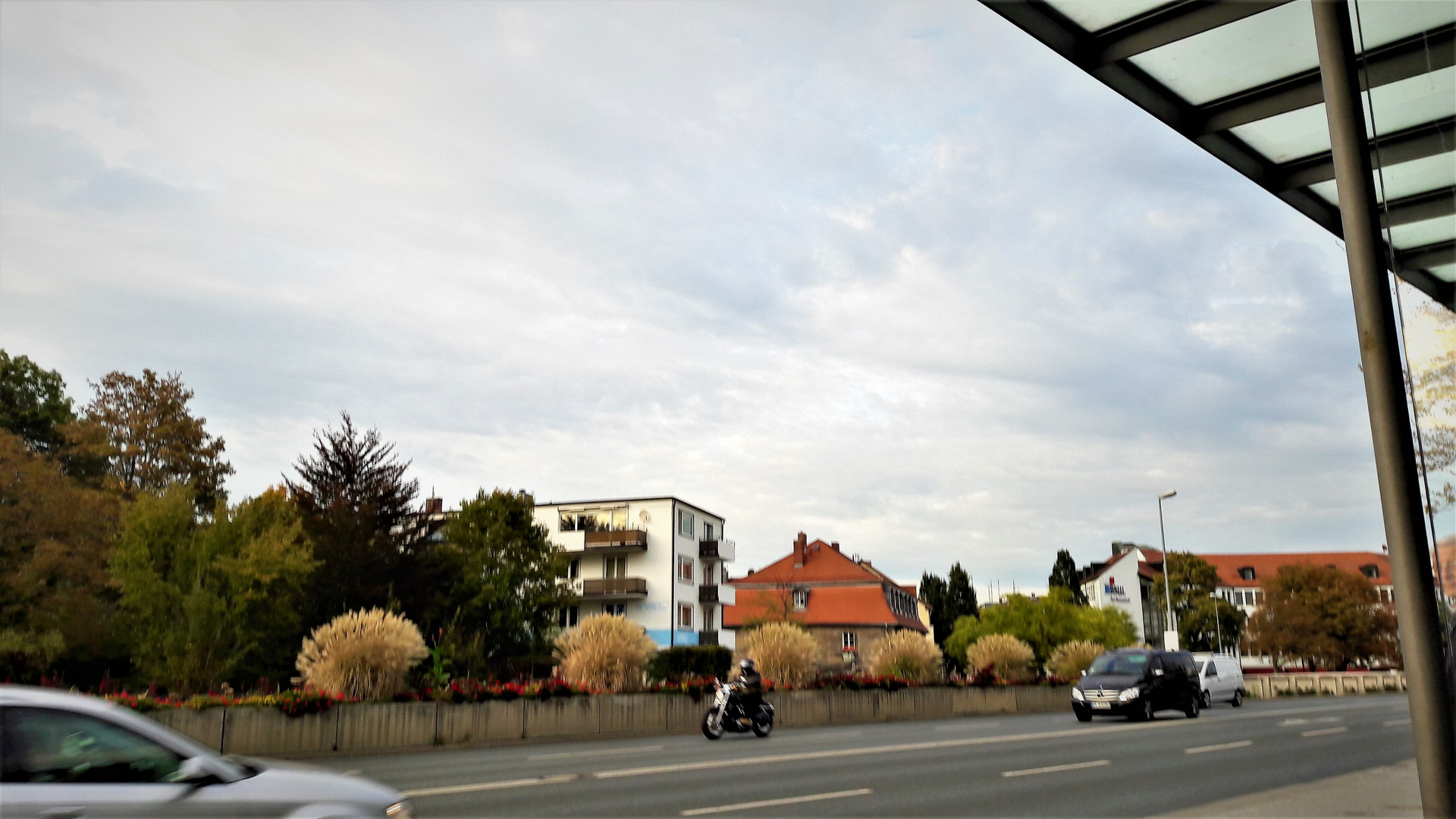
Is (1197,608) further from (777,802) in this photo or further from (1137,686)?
(777,802)

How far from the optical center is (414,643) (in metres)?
20.5

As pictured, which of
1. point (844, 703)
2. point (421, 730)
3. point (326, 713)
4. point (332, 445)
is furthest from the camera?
point (332, 445)

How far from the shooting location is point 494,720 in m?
20.9

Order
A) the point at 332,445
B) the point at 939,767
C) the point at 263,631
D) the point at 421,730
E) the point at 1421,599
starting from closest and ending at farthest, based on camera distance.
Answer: the point at 1421,599 → the point at 939,767 → the point at 421,730 → the point at 263,631 → the point at 332,445

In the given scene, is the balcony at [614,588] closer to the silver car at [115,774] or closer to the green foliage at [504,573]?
the green foliage at [504,573]

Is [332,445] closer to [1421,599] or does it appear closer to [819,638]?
[819,638]

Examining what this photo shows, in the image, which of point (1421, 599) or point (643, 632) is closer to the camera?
point (1421, 599)

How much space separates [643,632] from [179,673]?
1619 centimetres

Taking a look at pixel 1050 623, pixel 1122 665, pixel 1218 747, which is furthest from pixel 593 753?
pixel 1050 623

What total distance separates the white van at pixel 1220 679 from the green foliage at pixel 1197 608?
6448cm

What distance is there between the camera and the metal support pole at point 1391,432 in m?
4.77

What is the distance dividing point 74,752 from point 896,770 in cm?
1064

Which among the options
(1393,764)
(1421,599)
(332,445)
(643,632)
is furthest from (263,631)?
(1421,599)

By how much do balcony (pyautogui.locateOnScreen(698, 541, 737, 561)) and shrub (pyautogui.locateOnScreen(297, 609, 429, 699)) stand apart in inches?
2306
